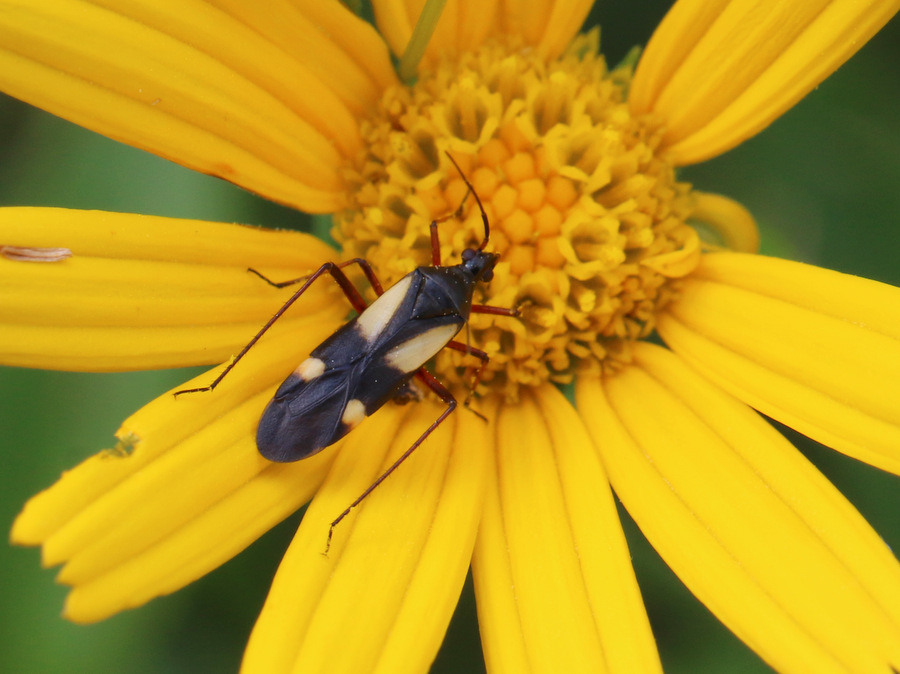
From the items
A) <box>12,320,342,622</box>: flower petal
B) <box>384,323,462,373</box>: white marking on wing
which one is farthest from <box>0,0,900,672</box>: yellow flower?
<box>384,323,462,373</box>: white marking on wing

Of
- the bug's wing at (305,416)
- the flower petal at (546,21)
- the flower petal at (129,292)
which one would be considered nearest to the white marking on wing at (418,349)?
the bug's wing at (305,416)

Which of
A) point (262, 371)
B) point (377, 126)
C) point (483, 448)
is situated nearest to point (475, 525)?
point (483, 448)

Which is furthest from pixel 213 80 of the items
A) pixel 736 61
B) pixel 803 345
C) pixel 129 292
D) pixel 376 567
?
pixel 803 345

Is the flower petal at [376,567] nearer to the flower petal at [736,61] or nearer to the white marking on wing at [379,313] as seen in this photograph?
the white marking on wing at [379,313]

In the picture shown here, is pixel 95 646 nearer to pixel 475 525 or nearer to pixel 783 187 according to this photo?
pixel 475 525

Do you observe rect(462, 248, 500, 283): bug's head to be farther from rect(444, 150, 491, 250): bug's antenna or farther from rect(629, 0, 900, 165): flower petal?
rect(629, 0, 900, 165): flower petal

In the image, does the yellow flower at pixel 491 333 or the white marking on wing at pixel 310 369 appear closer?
the yellow flower at pixel 491 333
